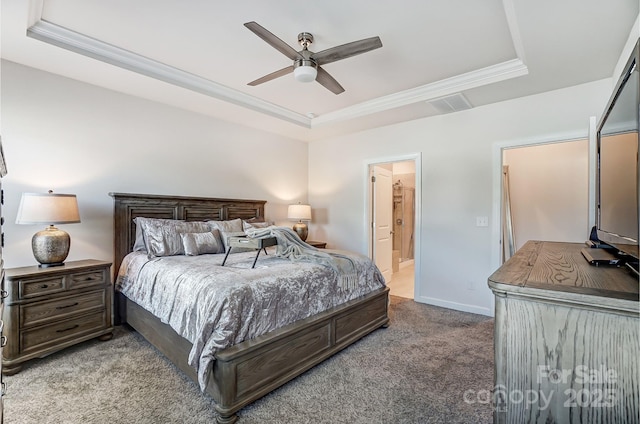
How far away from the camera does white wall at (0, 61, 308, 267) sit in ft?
8.99

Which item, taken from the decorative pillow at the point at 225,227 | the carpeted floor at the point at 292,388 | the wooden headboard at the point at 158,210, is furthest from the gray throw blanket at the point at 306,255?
the wooden headboard at the point at 158,210

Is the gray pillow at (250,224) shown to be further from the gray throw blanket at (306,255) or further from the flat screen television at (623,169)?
the flat screen television at (623,169)

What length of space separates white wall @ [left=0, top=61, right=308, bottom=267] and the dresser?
373 cm

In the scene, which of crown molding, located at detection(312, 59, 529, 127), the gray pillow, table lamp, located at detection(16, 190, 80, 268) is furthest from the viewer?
the gray pillow

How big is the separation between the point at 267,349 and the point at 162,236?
1.76m

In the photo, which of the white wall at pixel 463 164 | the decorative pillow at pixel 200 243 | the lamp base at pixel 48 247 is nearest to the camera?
the lamp base at pixel 48 247

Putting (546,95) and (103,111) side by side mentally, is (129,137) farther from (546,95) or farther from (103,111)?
(546,95)

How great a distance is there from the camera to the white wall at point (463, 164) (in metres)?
3.18

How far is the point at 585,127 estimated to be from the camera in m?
3.02

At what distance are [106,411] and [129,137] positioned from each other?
108 inches

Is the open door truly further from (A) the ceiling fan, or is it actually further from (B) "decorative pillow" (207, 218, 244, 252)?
(A) the ceiling fan

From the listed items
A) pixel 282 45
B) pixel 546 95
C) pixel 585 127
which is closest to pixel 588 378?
pixel 282 45

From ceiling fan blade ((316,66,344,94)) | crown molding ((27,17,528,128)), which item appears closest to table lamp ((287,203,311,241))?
crown molding ((27,17,528,128))

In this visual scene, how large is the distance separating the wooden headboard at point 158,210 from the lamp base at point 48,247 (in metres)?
0.59
